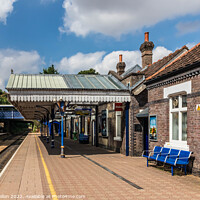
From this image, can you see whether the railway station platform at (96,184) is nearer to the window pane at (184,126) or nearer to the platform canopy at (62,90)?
the window pane at (184,126)

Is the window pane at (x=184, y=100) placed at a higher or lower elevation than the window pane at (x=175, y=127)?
higher

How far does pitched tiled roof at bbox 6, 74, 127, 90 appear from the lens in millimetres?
16186

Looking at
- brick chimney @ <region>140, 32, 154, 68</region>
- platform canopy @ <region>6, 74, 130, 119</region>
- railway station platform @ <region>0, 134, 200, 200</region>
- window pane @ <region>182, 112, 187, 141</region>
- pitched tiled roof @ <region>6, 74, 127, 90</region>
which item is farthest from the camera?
brick chimney @ <region>140, 32, 154, 68</region>

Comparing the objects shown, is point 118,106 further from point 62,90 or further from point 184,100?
point 184,100

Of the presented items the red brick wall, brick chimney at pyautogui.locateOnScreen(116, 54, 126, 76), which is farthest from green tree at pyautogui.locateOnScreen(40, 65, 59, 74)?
the red brick wall

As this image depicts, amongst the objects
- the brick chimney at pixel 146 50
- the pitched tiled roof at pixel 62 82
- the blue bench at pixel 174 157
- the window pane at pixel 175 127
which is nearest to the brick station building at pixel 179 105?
the window pane at pixel 175 127

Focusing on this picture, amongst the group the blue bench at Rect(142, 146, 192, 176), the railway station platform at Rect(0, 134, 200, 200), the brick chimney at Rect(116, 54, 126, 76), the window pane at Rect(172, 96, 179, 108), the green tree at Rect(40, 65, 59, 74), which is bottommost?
the railway station platform at Rect(0, 134, 200, 200)

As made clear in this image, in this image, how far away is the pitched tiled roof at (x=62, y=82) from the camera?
16186mm

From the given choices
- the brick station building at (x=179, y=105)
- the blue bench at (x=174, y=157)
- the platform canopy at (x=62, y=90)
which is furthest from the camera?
the platform canopy at (x=62, y=90)

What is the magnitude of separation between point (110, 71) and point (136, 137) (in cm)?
591

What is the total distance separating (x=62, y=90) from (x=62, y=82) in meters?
1.53

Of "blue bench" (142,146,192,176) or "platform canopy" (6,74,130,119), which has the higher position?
"platform canopy" (6,74,130,119)

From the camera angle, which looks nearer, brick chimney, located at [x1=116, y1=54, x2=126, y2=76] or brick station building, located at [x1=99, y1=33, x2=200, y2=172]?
brick station building, located at [x1=99, y1=33, x2=200, y2=172]

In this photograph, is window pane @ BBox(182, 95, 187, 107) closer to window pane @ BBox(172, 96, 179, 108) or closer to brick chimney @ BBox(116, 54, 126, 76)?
window pane @ BBox(172, 96, 179, 108)
